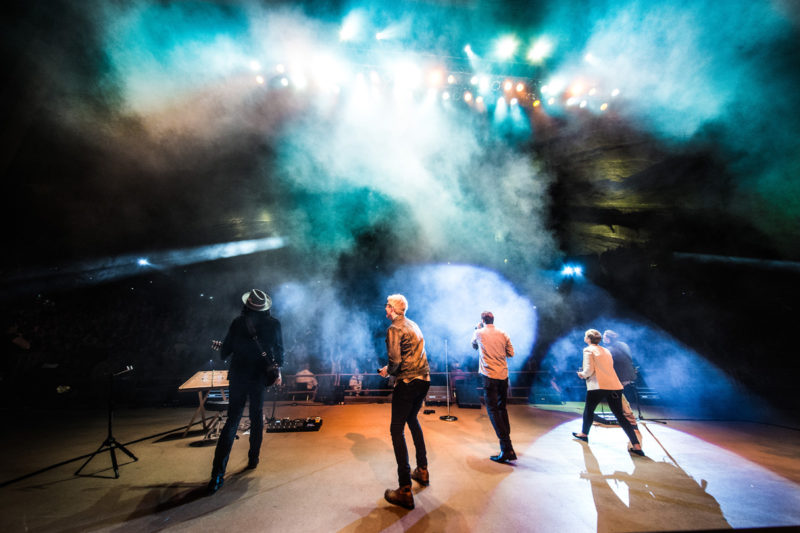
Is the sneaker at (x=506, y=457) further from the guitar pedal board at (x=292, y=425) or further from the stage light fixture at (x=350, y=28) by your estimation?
the stage light fixture at (x=350, y=28)

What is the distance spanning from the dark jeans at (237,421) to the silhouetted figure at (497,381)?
8.83 feet

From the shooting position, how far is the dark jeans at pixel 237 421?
2.75 metres

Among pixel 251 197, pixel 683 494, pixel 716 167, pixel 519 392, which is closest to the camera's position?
pixel 683 494

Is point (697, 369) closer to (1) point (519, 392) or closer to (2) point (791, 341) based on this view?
(2) point (791, 341)

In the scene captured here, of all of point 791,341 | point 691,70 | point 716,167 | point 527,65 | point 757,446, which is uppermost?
point 527,65

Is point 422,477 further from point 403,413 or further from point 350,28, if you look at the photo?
point 350,28

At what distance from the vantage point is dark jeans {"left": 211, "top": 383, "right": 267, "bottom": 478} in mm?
2752

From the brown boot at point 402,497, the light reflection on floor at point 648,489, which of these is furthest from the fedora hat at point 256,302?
the light reflection on floor at point 648,489

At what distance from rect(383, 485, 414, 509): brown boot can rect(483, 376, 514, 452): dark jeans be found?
1426 mm

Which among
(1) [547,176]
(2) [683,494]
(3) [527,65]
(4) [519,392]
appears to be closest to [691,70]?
(3) [527,65]

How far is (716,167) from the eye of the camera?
5.34 metres

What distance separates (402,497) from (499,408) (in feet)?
5.48

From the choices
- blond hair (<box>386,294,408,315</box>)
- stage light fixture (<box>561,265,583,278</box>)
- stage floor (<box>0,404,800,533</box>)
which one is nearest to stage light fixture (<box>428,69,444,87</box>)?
blond hair (<box>386,294,408,315</box>)

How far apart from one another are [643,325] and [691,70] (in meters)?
7.66
